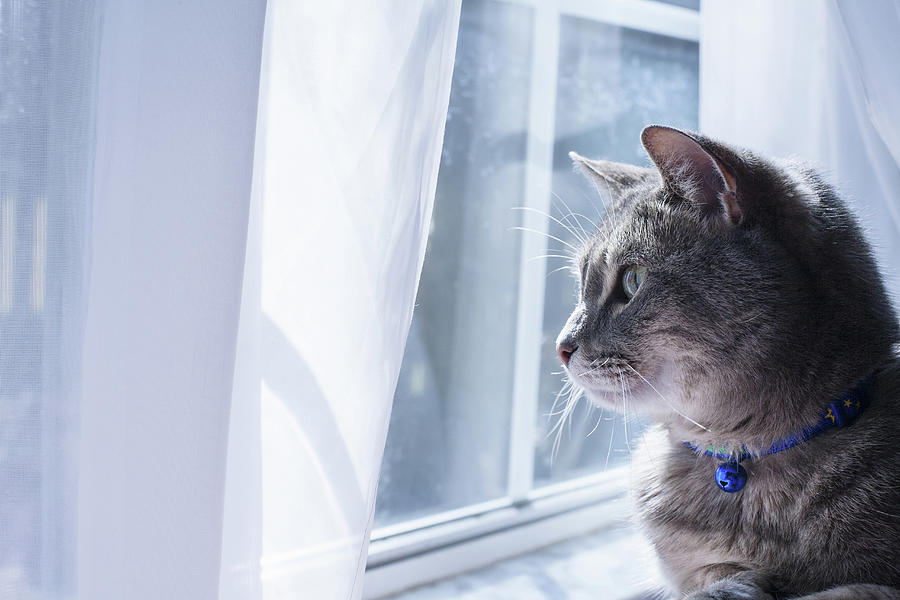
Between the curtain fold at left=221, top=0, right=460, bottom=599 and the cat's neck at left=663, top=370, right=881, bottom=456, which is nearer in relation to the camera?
the curtain fold at left=221, top=0, right=460, bottom=599

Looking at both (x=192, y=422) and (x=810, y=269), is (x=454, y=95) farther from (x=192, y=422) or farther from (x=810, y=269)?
(x=192, y=422)

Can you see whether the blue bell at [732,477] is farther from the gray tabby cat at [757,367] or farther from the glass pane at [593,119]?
the glass pane at [593,119]

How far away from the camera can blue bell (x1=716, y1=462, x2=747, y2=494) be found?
2.61ft

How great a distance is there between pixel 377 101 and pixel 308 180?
11 centimetres

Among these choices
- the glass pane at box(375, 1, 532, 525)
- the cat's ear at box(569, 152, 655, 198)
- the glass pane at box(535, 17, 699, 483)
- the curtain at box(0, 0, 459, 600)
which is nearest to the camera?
the curtain at box(0, 0, 459, 600)

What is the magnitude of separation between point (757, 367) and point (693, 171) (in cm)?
24

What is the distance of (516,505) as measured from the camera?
1409mm

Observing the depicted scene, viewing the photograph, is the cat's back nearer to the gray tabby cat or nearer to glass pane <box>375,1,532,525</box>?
the gray tabby cat

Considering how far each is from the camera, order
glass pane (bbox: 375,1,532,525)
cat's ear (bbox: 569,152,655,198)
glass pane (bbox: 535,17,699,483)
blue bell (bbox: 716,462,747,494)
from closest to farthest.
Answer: blue bell (bbox: 716,462,747,494)
cat's ear (bbox: 569,152,655,198)
glass pane (bbox: 375,1,532,525)
glass pane (bbox: 535,17,699,483)

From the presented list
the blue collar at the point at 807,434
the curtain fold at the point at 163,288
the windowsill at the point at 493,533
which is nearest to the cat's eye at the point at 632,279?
the blue collar at the point at 807,434

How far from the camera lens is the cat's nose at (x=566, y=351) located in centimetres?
87

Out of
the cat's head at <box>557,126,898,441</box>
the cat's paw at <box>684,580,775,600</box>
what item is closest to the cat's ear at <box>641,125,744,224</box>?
the cat's head at <box>557,126,898,441</box>

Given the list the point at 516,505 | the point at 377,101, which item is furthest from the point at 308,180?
the point at 516,505

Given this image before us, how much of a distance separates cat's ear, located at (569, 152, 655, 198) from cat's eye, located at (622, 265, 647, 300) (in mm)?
187
